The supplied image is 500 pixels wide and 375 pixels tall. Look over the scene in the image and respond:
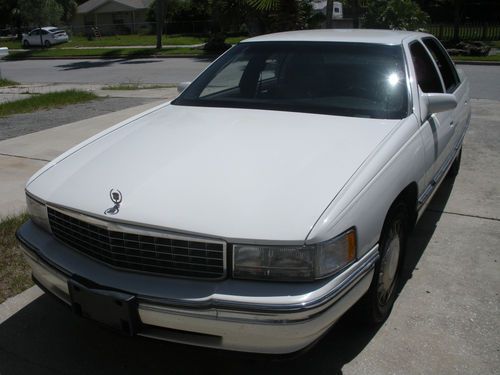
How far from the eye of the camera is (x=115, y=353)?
116 inches

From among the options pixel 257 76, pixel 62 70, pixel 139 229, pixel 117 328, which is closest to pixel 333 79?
pixel 257 76

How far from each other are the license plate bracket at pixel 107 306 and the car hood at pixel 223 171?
0.34m

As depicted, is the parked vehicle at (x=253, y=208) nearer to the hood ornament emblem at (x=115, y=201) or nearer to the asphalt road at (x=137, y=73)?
the hood ornament emblem at (x=115, y=201)

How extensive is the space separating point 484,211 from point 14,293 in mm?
3914

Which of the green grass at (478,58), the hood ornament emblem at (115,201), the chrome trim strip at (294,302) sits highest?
the hood ornament emblem at (115,201)

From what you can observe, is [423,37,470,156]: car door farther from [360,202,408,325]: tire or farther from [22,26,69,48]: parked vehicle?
[22,26,69,48]: parked vehicle

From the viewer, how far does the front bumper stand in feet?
7.27

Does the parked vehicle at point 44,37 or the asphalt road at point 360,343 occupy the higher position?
the parked vehicle at point 44,37

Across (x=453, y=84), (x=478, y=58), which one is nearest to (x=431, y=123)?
(x=453, y=84)

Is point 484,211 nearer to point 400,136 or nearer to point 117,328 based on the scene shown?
point 400,136

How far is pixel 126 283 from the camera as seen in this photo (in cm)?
244

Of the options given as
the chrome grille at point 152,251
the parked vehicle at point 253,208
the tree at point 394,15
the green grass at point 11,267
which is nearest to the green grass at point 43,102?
the green grass at point 11,267

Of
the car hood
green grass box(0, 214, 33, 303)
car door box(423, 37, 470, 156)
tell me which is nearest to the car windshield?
the car hood

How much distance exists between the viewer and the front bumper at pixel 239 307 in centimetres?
221
